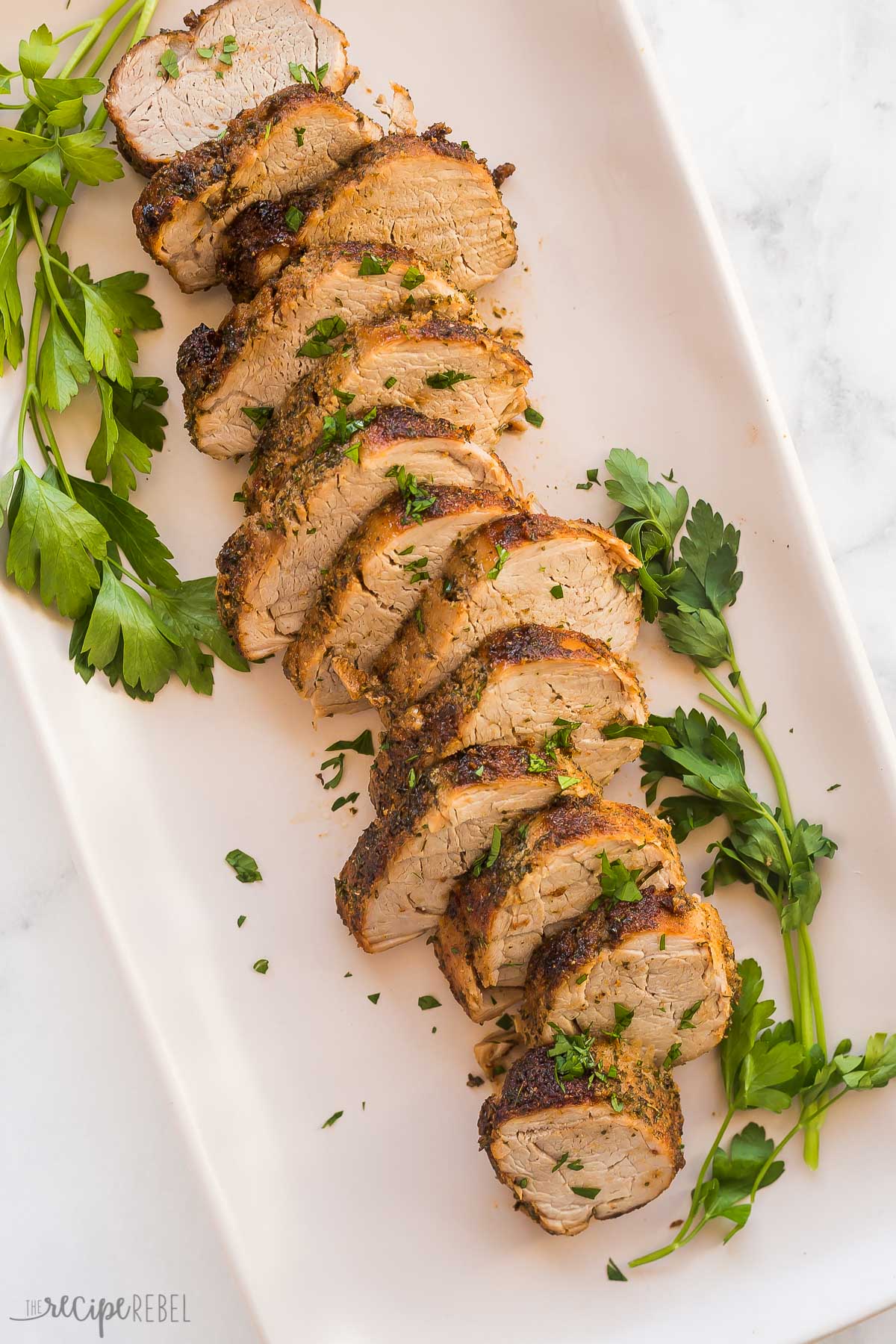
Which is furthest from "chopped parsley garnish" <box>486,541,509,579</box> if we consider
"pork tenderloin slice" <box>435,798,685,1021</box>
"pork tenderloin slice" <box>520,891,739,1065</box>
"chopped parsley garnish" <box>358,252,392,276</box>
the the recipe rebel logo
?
the the recipe rebel logo

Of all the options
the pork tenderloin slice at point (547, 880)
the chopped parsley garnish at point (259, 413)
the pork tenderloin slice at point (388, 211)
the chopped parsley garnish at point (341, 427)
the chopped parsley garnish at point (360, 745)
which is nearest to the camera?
the pork tenderloin slice at point (547, 880)

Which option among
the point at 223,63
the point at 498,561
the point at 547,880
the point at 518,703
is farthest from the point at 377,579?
the point at 223,63

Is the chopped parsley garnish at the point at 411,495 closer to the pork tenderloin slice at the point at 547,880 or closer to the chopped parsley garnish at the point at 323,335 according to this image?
the chopped parsley garnish at the point at 323,335

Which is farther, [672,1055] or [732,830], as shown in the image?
[732,830]

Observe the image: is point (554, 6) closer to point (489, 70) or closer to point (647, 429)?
point (489, 70)

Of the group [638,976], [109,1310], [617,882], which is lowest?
[109,1310]

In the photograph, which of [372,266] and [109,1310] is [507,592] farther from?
[109,1310]

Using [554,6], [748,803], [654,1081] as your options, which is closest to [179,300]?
[554,6]

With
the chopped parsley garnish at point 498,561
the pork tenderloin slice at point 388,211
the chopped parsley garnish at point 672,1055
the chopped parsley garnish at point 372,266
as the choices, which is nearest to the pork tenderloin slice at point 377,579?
the chopped parsley garnish at point 498,561
